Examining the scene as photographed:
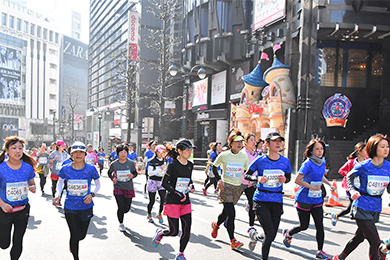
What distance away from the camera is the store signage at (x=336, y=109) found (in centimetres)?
1955

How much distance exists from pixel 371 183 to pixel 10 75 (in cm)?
9480

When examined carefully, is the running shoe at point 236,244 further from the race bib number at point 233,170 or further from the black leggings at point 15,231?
the black leggings at point 15,231

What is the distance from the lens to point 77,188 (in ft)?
16.4

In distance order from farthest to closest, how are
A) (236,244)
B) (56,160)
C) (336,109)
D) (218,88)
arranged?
(218,88) → (336,109) → (56,160) → (236,244)

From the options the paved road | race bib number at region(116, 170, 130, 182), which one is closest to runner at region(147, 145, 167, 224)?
the paved road

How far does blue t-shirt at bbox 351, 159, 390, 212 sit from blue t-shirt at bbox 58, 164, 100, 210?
3.73 m

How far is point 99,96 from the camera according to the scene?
269 feet

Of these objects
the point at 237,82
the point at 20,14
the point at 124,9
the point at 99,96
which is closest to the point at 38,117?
the point at 99,96

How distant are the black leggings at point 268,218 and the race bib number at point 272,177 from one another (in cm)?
26

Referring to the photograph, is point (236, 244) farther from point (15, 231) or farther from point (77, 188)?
point (15, 231)

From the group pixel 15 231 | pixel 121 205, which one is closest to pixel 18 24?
pixel 121 205

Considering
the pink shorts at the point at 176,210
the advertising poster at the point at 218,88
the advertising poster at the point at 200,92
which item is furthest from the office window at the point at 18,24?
the pink shorts at the point at 176,210

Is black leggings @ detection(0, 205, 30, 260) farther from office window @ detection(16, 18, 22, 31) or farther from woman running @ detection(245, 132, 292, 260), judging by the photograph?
office window @ detection(16, 18, 22, 31)

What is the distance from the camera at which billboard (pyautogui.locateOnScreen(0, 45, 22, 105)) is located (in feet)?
274
